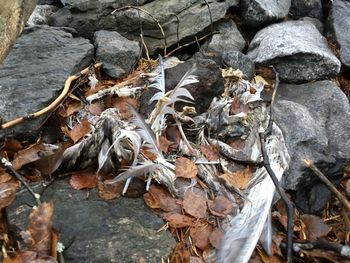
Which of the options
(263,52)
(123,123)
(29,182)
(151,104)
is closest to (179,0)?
(263,52)

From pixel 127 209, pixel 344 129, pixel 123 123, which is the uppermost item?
pixel 123 123

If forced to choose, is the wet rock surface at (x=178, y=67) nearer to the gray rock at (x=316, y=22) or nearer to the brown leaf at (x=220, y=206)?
the gray rock at (x=316, y=22)

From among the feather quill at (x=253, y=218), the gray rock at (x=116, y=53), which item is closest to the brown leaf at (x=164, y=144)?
the feather quill at (x=253, y=218)

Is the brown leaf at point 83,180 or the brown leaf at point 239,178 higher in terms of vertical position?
the brown leaf at point 83,180

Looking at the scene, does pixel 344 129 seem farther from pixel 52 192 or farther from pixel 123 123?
pixel 52 192

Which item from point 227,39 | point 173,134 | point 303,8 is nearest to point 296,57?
point 227,39
